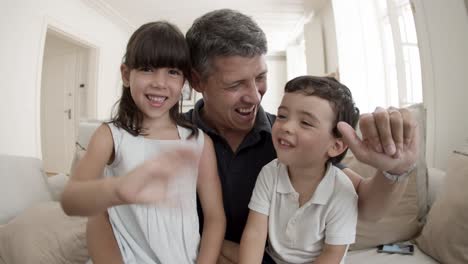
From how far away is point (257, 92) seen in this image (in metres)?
1.02

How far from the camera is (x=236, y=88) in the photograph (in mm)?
1022

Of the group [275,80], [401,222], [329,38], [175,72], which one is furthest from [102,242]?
[275,80]

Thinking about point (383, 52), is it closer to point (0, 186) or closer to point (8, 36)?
point (0, 186)

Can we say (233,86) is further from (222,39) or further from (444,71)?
(444,71)

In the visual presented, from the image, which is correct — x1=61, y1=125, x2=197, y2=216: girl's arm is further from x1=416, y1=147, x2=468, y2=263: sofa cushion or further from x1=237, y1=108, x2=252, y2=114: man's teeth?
x1=416, y1=147, x2=468, y2=263: sofa cushion

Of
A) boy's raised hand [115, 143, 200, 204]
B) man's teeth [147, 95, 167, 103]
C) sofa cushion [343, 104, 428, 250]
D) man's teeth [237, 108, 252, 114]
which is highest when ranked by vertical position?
man's teeth [147, 95, 167, 103]

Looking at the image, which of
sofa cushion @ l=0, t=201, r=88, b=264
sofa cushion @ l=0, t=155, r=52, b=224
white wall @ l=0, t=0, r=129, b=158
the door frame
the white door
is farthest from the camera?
the white door

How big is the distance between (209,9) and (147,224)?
4.75 meters

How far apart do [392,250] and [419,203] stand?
302 mm

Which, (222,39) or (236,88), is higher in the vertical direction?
Result: (222,39)

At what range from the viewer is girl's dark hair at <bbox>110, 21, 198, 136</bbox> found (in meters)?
0.81

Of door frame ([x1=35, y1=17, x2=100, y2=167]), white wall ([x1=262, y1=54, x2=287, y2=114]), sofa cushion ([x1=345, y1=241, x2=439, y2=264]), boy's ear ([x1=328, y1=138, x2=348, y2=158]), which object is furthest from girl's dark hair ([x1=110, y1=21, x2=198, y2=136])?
white wall ([x1=262, y1=54, x2=287, y2=114])

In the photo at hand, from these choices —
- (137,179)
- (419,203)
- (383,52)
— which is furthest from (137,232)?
(383,52)

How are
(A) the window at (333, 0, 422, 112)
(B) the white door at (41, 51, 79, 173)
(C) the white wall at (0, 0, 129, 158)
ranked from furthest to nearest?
(B) the white door at (41, 51, 79, 173) → (C) the white wall at (0, 0, 129, 158) → (A) the window at (333, 0, 422, 112)
